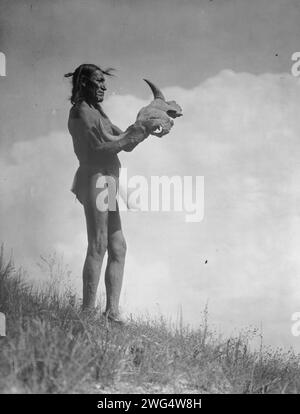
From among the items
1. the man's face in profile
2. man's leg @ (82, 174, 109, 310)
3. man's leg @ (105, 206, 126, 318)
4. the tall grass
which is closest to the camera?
the tall grass

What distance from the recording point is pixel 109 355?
4.13m

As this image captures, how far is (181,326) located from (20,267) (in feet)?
5.60

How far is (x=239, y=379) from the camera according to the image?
4.59 meters

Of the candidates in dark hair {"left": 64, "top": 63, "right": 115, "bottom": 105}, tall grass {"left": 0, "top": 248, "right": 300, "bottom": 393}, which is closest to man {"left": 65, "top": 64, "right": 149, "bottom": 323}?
dark hair {"left": 64, "top": 63, "right": 115, "bottom": 105}

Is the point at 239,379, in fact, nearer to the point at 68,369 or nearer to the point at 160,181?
the point at 68,369

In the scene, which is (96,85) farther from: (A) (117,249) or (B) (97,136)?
(A) (117,249)

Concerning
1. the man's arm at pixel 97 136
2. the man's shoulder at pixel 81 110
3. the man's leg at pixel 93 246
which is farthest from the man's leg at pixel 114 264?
the man's shoulder at pixel 81 110

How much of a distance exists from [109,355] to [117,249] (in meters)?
1.20

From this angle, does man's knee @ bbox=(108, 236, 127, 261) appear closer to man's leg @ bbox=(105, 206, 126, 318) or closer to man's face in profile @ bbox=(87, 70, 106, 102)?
man's leg @ bbox=(105, 206, 126, 318)

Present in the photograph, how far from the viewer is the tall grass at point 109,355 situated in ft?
12.3

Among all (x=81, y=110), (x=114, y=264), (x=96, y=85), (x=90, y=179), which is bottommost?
(x=114, y=264)

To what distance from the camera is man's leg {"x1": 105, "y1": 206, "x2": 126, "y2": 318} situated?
5031mm

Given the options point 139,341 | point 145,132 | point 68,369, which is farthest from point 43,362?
point 145,132

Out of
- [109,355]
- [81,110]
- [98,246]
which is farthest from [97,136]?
[109,355]
